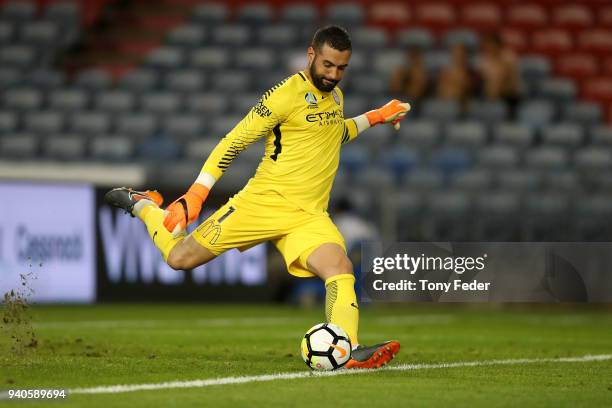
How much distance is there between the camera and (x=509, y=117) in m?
19.6

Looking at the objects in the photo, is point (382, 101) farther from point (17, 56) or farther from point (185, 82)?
point (17, 56)

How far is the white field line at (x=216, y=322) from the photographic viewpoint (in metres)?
11.8

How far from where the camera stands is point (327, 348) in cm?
703

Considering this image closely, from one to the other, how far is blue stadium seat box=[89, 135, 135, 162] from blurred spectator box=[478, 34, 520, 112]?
5.59m

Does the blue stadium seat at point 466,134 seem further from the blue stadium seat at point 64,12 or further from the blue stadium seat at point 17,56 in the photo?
the blue stadium seat at point 17,56

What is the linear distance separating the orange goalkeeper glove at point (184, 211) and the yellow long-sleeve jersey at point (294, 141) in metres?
0.18

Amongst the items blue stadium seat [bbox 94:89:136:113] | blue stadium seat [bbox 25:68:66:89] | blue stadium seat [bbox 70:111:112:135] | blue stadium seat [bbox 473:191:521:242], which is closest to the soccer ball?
blue stadium seat [bbox 473:191:521:242]

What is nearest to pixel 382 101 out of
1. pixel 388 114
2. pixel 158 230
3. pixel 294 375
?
pixel 388 114

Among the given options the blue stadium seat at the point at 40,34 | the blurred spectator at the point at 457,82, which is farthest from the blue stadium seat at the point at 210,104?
the blurred spectator at the point at 457,82

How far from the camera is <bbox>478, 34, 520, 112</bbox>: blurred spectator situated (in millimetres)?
19094

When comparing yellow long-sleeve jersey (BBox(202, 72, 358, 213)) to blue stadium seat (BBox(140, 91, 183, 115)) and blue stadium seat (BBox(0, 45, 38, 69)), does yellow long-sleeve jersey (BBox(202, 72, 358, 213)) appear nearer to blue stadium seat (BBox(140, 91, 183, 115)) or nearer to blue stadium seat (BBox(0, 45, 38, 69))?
blue stadium seat (BBox(140, 91, 183, 115))

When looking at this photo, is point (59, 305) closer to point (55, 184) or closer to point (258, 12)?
point (55, 184)

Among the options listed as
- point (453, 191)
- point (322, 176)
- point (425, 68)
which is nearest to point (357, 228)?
point (453, 191)

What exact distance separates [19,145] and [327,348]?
1223cm
